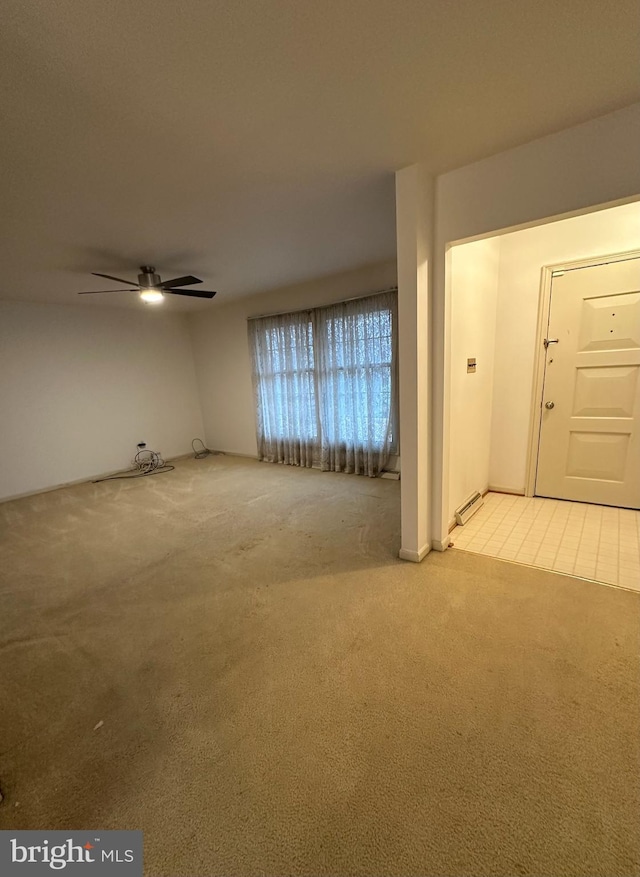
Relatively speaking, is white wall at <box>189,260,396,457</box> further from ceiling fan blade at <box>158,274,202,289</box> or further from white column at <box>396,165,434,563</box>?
white column at <box>396,165,434,563</box>

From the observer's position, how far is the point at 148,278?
3332 mm

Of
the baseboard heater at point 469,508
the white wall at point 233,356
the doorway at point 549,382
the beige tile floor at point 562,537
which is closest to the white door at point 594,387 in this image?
the doorway at point 549,382

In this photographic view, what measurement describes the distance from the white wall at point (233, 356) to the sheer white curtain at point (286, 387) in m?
0.22

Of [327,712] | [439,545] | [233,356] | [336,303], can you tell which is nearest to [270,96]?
[327,712]

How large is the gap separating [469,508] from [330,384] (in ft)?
7.41

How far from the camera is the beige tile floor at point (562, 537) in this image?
217 cm

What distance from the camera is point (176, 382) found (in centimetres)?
581

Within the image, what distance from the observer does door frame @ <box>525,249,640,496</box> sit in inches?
111

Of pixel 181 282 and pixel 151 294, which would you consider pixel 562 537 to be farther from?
pixel 151 294

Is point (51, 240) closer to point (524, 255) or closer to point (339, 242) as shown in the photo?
point (339, 242)

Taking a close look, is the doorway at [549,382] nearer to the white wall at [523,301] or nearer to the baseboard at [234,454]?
the white wall at [523,301]

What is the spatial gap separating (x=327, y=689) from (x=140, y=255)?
3.60 m

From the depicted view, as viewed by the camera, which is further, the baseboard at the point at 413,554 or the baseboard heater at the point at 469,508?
the baseboard heater at the point at 469,508

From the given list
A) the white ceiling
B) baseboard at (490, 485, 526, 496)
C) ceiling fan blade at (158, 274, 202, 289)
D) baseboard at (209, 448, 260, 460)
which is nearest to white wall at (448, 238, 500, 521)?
baseboard at (490, 485, 526, 496)
